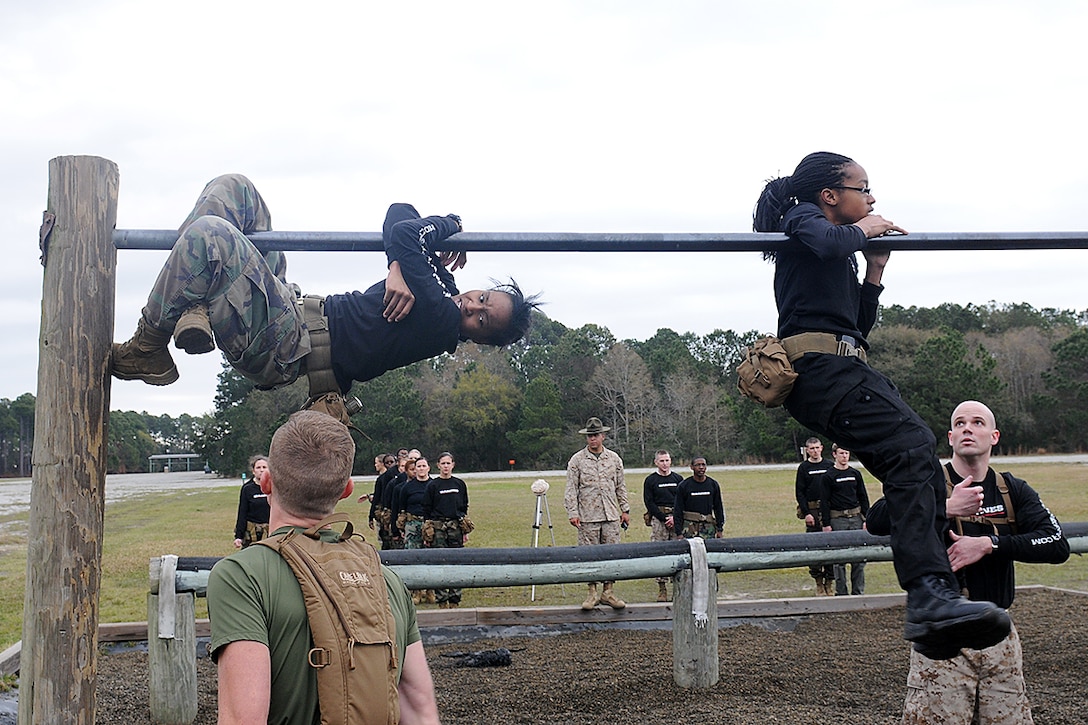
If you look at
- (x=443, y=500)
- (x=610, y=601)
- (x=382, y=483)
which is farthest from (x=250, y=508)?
(x=610, y=601)

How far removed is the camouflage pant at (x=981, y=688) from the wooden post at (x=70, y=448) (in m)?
3.45

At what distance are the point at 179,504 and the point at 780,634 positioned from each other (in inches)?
1069

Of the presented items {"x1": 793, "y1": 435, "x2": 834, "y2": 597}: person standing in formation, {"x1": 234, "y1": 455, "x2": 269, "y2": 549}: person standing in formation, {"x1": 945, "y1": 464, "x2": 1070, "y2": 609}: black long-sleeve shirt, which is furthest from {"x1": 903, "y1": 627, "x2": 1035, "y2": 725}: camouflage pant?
{"x1": 234, "y1": 455, "x2": 269, "y2": 549}: person standing in formation

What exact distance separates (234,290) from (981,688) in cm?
357

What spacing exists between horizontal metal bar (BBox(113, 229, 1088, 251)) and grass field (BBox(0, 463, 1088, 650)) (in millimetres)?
7517

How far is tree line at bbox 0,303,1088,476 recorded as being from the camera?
38969mm

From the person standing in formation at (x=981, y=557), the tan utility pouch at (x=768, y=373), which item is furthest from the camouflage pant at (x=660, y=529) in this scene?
the tan utility pouch at (x=768, y=373)

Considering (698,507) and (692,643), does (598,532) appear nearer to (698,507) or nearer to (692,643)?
(698,507)

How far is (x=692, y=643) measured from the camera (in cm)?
699

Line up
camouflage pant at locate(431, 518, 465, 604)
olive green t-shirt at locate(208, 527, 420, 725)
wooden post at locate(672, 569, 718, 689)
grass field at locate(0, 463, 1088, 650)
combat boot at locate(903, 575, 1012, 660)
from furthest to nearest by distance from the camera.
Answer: grass field at locate(0, 463, 1088, 650)
camouflage pant at locate(431, 518, 465, 604)
wooden post at locate(672, 569, 718, 689)
combat boot at locate(903, 575, 1012, 660)
olive green t-shirt at locate(208, 527, 420, 725)

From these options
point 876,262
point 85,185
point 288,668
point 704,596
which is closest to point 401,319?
point 85,185

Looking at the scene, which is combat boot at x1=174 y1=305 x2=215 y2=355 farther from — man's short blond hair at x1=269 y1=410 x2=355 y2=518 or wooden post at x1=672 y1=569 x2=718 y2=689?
wooden post at x1=672 y1=569 x2=718 y2=689

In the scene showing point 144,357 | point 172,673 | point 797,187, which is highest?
point 797,187

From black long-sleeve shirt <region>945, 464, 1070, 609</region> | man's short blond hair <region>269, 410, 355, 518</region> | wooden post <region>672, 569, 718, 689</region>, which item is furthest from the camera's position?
wooden post <region>672, 569, 718, 689</region>
